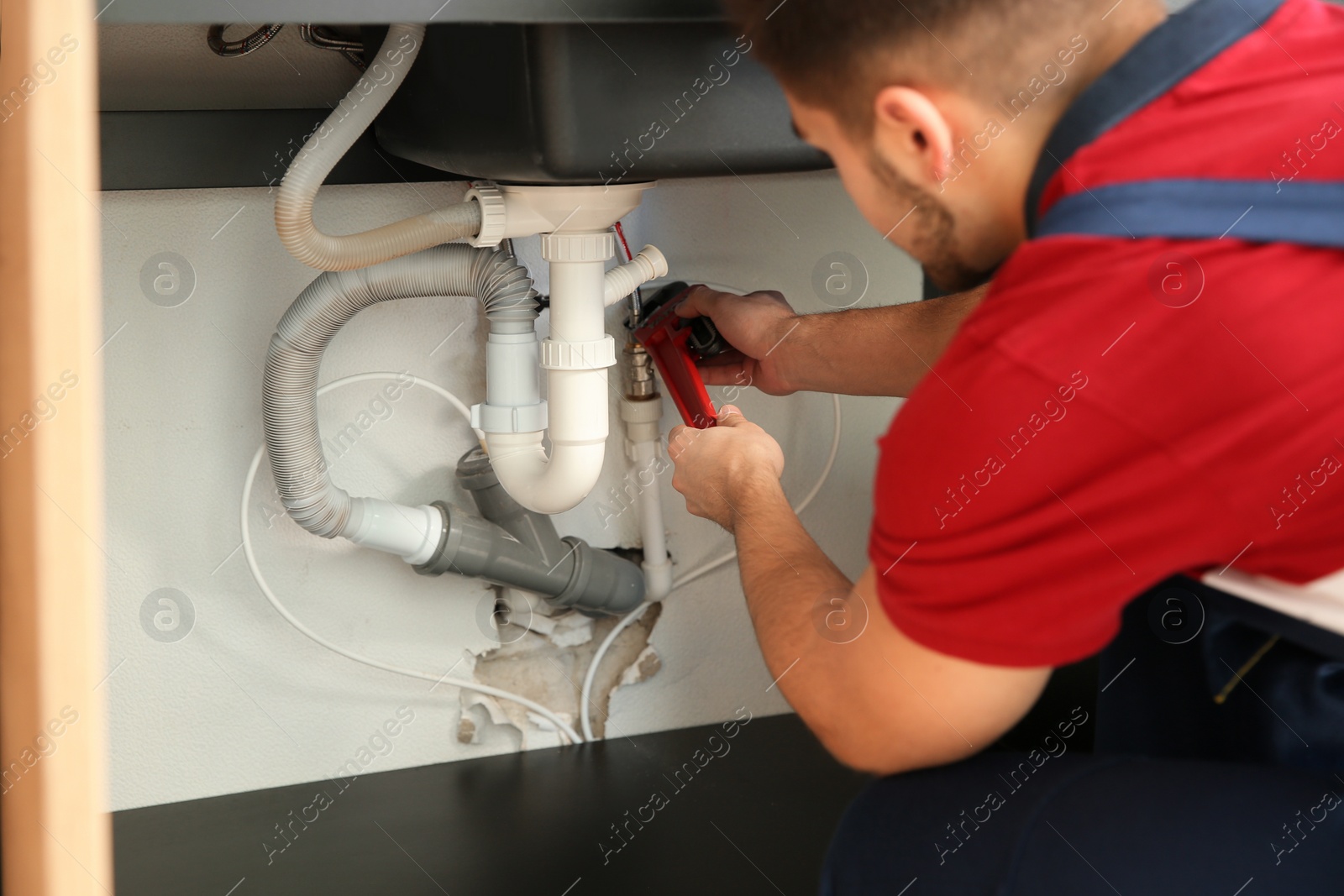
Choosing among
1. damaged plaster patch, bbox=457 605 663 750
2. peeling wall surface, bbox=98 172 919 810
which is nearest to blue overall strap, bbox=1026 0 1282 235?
peeling wall surface, bbox=98 172 919 810

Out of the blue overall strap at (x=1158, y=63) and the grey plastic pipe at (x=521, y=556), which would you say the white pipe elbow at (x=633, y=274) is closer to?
the grey plastic pipe at (x=521, y=556)

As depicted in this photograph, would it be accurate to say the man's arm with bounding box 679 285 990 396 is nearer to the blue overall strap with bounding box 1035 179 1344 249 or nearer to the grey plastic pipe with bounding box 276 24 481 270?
the grey plastic pipe with bounding box 276 24 481 270

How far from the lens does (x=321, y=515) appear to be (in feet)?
3.10

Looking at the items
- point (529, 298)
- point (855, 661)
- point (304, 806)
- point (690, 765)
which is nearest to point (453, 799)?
point (304, 806)

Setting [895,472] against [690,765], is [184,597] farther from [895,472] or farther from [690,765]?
[895,472]

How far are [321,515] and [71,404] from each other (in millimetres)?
605

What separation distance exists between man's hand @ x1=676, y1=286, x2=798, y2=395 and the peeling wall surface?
0.38 feet

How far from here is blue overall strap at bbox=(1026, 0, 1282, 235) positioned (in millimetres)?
513

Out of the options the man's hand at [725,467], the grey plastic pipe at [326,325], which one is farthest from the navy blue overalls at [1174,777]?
the grey plastic pipe at [326,325]

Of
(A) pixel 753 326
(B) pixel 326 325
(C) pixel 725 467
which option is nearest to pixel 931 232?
(C) pixel 725 467

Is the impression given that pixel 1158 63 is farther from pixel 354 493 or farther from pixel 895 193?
pixel 354 493

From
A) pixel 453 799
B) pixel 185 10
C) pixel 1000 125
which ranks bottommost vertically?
pixel 453 799

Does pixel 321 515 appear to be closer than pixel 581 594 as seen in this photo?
Yes

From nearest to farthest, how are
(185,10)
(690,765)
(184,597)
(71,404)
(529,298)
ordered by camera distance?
(71,404) < (185,10) < (529,298) < (184,597) < (690,765)
